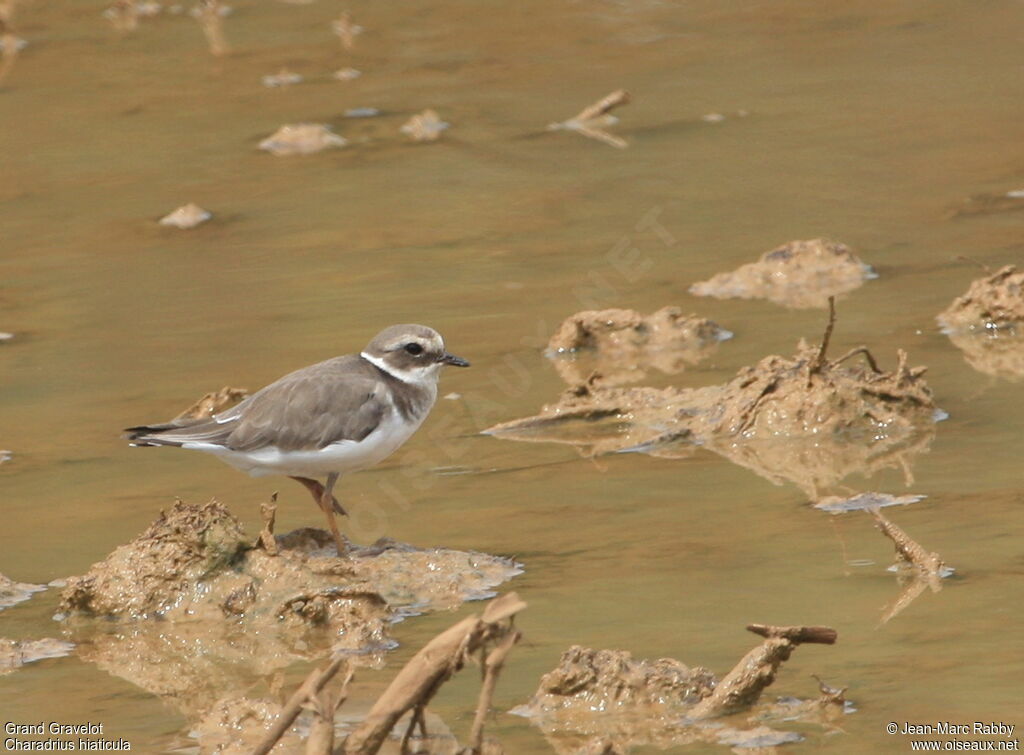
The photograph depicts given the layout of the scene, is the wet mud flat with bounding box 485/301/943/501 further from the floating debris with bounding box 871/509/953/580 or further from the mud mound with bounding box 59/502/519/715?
the mud mound with bounding box 59/502/519/715

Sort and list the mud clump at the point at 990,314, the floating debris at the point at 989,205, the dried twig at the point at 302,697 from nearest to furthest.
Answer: the dried twig at the point at 302,697, the mud clump at the point at 990,314, the floating debris at the point at 989,205

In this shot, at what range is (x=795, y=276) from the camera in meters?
12.3

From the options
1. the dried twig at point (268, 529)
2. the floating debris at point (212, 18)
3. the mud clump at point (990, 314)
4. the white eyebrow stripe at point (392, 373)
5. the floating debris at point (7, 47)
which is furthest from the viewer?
the floating debris at point (212, 18)

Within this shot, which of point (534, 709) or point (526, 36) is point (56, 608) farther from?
point (526, 36)

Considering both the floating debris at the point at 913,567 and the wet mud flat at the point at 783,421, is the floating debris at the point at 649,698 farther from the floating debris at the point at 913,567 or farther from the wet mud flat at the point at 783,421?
the wet mud flat at the point at 783,421

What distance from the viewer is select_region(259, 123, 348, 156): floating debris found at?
16312mm

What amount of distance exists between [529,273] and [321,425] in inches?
188

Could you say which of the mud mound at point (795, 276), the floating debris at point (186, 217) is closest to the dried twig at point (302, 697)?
the mud mound at point (795, 276)

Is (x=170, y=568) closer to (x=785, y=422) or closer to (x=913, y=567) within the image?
(x=913, y=567)

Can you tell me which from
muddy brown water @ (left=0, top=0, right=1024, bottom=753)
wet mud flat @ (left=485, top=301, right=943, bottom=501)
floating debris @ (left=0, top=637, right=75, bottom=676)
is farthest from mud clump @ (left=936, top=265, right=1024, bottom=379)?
floating debris @ (left=0, top=637, right=75, bottom=676)

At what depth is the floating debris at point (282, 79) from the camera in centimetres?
1858

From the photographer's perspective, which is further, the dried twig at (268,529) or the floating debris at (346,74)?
the floating debris at (346,74)

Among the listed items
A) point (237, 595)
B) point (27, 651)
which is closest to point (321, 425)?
point (237, 595)

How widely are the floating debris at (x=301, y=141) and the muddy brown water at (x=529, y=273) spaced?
8.9 inches
